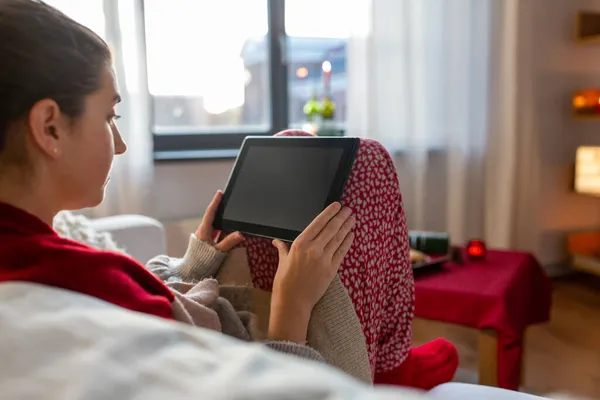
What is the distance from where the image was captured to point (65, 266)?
1.77 feet

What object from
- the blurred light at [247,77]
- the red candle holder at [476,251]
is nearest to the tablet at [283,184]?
the red candle holder at [476,251]

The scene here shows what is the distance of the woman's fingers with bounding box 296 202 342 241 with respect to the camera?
82 centimetres

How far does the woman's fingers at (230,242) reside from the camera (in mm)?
993

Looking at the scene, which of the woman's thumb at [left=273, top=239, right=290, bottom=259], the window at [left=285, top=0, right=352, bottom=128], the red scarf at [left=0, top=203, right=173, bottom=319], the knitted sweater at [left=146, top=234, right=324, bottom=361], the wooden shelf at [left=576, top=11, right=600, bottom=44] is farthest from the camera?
the wooden shelf at [left=576, top=11, right=600, bottom=44]

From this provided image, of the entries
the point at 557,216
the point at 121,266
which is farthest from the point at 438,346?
the point at 557,216

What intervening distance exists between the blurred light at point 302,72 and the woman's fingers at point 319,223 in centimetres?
202

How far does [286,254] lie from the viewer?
858mm

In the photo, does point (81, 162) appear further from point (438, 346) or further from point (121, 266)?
point (438, 346)

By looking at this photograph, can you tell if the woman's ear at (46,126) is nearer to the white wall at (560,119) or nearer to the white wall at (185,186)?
the white wall at (185,186)

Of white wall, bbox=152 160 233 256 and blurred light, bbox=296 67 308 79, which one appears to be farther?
blurred light, bbox=296 67 308 79

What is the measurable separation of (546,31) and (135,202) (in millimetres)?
2032

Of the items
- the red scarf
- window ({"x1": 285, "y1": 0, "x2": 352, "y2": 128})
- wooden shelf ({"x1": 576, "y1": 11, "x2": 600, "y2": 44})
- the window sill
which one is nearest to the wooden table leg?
the red scarf

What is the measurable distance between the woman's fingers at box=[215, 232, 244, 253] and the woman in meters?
0.21

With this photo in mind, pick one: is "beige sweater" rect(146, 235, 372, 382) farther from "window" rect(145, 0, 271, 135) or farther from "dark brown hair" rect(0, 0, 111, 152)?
"window" rect(145, 0, 271, 135)
